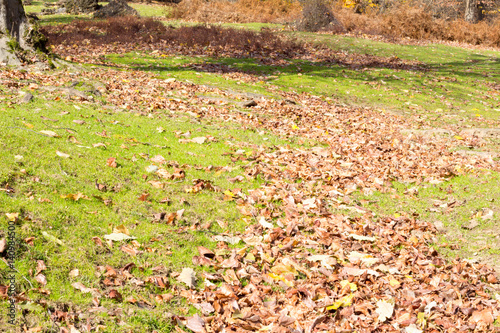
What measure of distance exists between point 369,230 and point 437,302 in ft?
5.72

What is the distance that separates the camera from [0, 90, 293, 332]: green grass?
4.30 metres

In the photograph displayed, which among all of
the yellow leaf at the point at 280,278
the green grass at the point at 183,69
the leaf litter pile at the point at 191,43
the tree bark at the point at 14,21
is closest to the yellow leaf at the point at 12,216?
the yellow leaf at the point at 280,278

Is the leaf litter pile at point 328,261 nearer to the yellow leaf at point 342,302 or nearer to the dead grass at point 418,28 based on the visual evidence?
the yellow leaf at point 342,302

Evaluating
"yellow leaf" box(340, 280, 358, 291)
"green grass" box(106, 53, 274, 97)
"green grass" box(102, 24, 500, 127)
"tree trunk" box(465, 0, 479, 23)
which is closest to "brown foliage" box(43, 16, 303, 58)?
"green grass" box(102, 24, 500, 127)

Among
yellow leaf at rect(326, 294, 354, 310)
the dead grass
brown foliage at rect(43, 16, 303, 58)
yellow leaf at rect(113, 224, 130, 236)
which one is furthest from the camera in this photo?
the dead grass

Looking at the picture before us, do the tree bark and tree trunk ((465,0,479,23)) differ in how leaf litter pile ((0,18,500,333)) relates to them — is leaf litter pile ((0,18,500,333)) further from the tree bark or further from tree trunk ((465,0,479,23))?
tree trunk ((465,0,479,23))

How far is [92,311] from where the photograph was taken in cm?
394

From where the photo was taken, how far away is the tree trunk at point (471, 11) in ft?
118

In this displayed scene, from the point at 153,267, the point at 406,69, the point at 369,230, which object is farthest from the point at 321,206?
the point at 406,69

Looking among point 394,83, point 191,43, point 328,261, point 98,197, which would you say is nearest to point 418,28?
point 394,83

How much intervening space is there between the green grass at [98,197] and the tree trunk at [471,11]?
116 ft

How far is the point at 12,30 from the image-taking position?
1156 cm

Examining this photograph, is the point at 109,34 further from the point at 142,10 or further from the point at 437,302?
the point at 437,302

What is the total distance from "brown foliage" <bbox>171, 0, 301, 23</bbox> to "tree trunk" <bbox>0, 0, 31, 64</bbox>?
19197mm
